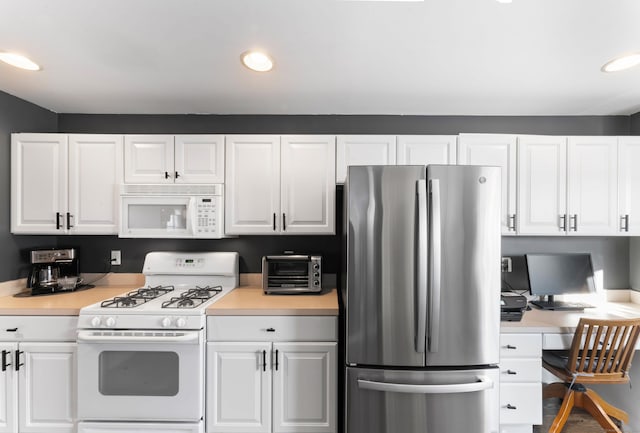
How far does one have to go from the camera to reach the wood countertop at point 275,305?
1974mm

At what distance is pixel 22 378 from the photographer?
6.39ft

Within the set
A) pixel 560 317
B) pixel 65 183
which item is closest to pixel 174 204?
pixel 65 183

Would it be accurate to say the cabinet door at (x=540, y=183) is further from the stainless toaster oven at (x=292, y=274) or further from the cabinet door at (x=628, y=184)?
the stainless toaster oven at (x=292, y=274)

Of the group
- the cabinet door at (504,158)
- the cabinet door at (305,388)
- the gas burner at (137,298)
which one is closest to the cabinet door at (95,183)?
the gas burner at (137,298)

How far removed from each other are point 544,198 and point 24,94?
153 inches

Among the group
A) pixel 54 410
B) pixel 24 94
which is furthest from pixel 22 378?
pixel 24 94

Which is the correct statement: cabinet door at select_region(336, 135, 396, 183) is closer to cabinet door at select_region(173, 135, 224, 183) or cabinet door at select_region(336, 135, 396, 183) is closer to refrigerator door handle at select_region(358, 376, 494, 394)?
cabinet door at select_region(173, 135, 224, 183)

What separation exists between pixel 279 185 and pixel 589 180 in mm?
2284

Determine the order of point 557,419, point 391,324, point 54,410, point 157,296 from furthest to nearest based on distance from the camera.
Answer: point 157,296 → point 557,419 → point 54,410 → point 391,324

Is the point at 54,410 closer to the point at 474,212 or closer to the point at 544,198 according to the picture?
the point at 474,212

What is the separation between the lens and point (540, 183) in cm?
233

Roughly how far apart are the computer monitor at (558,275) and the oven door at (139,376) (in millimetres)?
2498

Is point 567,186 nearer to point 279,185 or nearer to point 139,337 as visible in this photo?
point 279,185

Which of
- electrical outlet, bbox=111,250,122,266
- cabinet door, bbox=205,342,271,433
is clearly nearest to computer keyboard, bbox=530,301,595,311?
cabinet door, bbox=205,342,271,433
